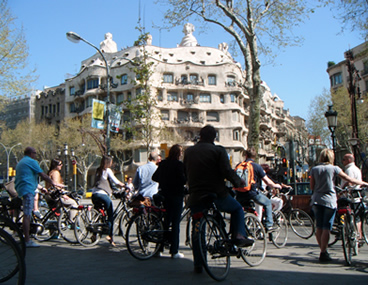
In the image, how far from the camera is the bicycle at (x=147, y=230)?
21.2 ft

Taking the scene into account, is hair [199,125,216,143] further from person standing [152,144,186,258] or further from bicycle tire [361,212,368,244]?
bicycle tire [361,212,368,244]

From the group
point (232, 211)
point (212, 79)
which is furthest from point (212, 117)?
point (232, 211)

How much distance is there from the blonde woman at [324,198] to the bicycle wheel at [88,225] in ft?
13.7

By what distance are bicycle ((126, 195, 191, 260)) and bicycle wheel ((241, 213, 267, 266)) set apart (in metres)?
1.41

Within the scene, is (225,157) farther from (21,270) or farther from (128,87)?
(128,87)

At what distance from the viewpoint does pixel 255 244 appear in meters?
6.04

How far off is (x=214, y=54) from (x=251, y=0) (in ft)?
→ 163

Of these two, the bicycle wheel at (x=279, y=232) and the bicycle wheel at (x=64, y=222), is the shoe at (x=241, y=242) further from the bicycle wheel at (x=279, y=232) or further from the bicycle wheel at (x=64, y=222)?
the bicycle wheel at (x=64, y=222)

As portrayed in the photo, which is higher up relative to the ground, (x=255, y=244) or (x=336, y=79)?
(x=336, y=79)

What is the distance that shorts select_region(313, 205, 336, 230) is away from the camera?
637 cm

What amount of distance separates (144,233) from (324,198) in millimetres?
3017

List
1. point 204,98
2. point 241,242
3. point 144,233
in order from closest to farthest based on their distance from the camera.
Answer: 1. point 241,242
2. point 144,233
3. point 204,98

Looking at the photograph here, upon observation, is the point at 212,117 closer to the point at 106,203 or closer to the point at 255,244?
the point at 106,203

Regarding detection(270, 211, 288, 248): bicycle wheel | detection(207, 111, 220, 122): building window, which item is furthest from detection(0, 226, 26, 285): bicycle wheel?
detection(207, 111, 220, 122): building window
